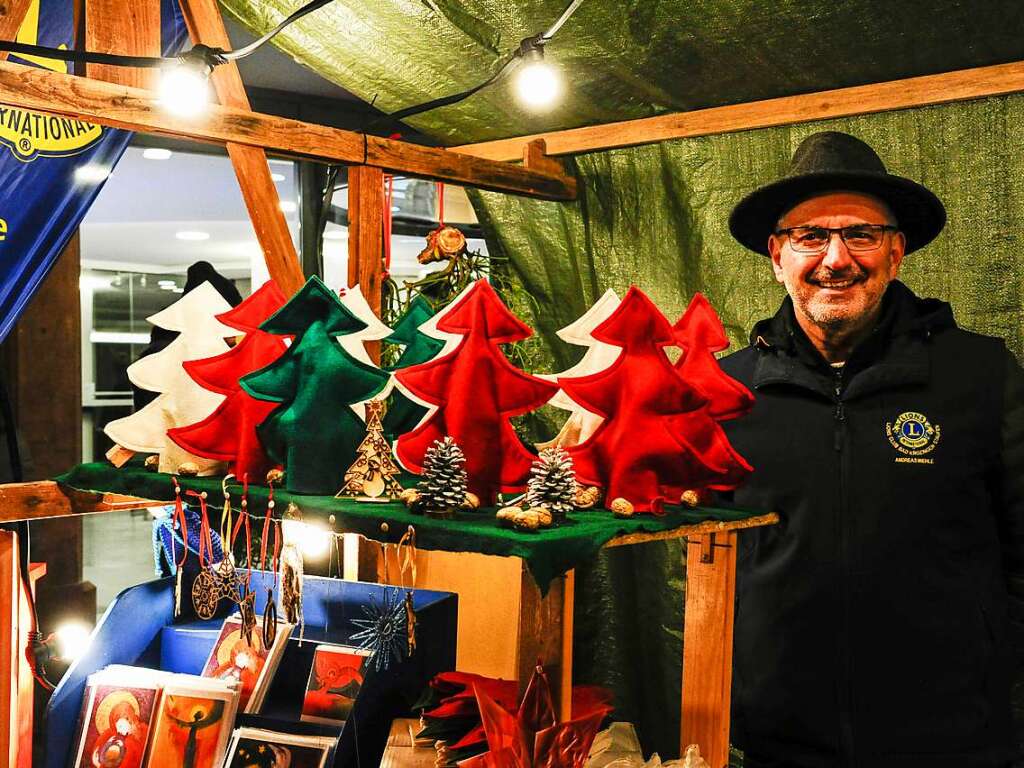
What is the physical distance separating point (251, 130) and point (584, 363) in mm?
1062

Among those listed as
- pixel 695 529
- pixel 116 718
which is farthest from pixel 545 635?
pixel 116 718

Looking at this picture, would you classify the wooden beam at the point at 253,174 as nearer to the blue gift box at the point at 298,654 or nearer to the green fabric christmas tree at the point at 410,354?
the green fabric christmas tree at the point at 410,354

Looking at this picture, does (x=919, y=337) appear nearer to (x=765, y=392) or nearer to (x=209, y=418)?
(x=765, y=392)

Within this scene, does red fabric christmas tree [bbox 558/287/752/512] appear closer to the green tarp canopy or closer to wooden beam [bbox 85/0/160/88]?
the green tarp canopy

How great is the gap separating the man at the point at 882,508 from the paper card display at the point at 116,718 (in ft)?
3.90

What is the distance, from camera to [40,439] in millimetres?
4043

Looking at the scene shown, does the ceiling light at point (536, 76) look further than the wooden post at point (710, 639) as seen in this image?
Yes

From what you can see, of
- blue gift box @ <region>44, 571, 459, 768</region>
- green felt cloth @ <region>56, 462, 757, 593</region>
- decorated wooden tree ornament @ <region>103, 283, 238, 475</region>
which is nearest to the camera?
green felt cloth @ <region>56, 462, 757, 593</region>

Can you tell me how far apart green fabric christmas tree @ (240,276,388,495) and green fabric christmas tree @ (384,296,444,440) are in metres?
0.24

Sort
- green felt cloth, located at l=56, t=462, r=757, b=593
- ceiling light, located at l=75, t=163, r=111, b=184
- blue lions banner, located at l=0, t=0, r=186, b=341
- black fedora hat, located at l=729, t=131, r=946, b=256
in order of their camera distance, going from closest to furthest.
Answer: green felt cloth, located at l=56, t=462, r=757, b=593 → black fedora hat, located at l=729, t=131, r=946, b=256 → blue lions banner, located at l=0, t=0, r=186, b=341 → ceiling light, located at l=75, t=163, r=111, b=184

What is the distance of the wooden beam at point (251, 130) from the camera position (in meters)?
1.97

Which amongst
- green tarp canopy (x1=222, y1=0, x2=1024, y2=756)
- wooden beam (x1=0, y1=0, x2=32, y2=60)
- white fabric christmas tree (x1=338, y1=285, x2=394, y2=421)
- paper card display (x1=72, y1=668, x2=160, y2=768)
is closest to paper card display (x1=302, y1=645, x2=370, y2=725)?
paper card display (x1=72, y1=668, x2=160, y2=768)

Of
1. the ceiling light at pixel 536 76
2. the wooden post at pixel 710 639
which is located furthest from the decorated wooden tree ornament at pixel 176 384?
the ceiling light at pixel 536 76

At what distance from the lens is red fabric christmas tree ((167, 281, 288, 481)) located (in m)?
1.56
